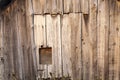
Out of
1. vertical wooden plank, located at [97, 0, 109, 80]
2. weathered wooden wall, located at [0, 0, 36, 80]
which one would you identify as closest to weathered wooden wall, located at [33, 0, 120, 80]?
vertical wooden plank, located at [97, 0, 109, 80]

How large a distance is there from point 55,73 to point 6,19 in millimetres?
1453

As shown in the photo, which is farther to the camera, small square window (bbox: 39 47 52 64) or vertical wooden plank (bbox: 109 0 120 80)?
small square window (bbox: 39 47 52 64)

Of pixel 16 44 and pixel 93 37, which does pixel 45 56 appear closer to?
pixel 16 44

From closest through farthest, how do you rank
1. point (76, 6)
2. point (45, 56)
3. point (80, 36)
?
point (76, 6), point (80, 36), point (45, 56)

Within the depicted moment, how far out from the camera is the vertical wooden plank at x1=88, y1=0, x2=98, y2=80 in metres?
5.15

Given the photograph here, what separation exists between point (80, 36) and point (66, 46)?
340 mm

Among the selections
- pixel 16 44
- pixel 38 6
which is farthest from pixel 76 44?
pixel 16 44

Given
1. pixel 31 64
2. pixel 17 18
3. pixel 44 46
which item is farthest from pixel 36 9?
pixel 31 64

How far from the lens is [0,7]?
517 centimetres

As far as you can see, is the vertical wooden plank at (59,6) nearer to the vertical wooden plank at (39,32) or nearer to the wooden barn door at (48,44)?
the wooden barn door at (48,44)

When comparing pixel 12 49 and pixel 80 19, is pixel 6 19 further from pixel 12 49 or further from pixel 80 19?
pixel 80 19

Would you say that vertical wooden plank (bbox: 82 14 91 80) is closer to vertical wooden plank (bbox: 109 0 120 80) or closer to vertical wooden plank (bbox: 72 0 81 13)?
vertical wooden plank (bbox: 72 0 81 13)

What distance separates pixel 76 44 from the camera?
17.3 feet

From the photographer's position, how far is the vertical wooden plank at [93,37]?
5.15 meters
